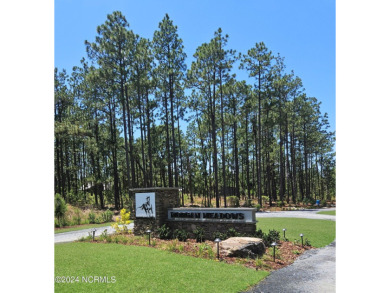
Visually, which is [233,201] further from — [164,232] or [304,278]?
[304,278]

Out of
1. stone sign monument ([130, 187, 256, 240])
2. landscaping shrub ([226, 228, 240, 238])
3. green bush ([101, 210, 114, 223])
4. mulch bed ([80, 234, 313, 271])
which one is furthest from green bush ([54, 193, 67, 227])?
landscaping shrub ([226, 228, 240, 238])

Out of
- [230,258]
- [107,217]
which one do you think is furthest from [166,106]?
[230,258]

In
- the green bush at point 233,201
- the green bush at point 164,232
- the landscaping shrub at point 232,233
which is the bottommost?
the green bush at point 233,201

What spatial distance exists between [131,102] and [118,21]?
5.38 meters

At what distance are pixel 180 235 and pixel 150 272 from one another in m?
3.63

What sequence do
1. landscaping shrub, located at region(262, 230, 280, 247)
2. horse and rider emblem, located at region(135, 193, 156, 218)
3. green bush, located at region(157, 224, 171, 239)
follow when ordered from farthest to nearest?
A: horse and rider emblem, located at region(135, 193, 156, 218), green bush, located at region(157, 224, 171, 239), landscaping shrub, located at region(262, 230, 280, 247)

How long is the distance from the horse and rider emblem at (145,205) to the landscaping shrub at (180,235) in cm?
119

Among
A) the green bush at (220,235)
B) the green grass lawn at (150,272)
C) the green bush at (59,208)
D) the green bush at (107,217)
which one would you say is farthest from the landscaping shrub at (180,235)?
the green bush at (107,217)

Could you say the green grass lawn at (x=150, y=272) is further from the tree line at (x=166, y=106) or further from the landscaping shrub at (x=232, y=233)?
the tree line at (x=166, y=106)

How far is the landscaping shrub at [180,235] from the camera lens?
29.8 feet

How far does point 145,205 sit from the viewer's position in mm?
10555

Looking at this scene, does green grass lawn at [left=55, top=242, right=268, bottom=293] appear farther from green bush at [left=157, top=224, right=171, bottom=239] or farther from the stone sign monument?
the stone sign monument

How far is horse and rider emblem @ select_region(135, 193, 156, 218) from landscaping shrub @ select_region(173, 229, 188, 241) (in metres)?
1.19

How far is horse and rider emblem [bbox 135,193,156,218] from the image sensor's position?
34.0 feet
